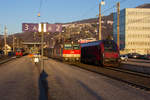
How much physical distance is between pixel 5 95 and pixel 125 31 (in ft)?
295

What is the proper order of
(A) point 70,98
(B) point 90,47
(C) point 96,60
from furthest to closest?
1. (B) point 90,47
2. (C) point 96,60
3. (A) point 70,98

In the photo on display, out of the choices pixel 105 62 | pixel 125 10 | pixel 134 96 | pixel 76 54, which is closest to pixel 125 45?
pixel 125 10

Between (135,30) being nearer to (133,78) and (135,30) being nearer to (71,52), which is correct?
(71,52)

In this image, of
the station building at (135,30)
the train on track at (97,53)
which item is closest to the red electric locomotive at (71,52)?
the train on track at (97,53)

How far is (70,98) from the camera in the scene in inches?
346

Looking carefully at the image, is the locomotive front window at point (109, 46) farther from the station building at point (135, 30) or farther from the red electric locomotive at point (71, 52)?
the station building at point (135, 30)

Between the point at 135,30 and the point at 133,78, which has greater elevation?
the point at 135,30

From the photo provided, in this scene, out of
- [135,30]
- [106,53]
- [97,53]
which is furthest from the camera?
[135,30]

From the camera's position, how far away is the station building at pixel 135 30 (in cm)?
9550

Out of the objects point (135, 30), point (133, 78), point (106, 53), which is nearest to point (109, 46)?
point (106, 53)

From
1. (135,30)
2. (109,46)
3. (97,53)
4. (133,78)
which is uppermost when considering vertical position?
(135,30)

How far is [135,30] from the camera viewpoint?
96500 mm

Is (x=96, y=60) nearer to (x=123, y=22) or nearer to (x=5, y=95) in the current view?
(x=5, y=95)

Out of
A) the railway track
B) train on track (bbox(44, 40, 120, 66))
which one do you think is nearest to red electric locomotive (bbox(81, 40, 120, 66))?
train on track (bbox(44, 40, 120, 66))
